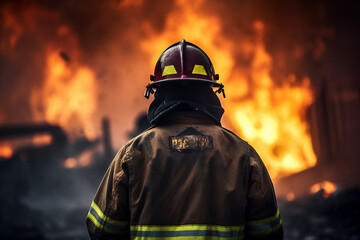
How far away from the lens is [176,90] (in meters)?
1.77

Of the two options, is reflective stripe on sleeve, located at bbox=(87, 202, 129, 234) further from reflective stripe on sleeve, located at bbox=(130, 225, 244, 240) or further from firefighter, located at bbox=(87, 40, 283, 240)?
reflective stripe on sleeve, located at bbox=(130, 225, 244, 240)

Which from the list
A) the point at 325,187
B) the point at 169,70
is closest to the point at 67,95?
the point at 325,187

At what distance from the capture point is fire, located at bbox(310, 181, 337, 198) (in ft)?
31.3

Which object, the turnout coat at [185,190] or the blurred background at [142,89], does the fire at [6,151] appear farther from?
the turnout coat at [185,190]

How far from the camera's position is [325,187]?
10023 mm

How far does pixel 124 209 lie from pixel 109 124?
13321 millimetres

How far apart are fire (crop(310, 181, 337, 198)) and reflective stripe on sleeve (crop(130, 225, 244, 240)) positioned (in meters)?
9.08

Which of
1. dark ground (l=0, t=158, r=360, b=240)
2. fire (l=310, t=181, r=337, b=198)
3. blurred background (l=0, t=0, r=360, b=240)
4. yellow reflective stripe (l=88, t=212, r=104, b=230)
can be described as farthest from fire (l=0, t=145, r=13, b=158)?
yellow reflective stripe (l=88, t=212, r=104, b=230)

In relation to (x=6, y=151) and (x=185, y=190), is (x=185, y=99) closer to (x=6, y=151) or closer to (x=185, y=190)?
(x=185, y=190)

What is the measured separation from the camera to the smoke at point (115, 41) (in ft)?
38.8

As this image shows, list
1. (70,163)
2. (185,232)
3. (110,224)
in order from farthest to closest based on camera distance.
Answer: (70,163), (110,224), (185,232)

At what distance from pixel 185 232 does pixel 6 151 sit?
1476cm

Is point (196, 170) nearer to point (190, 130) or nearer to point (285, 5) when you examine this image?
point (190, 130)

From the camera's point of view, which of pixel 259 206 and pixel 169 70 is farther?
pixel 169 70
